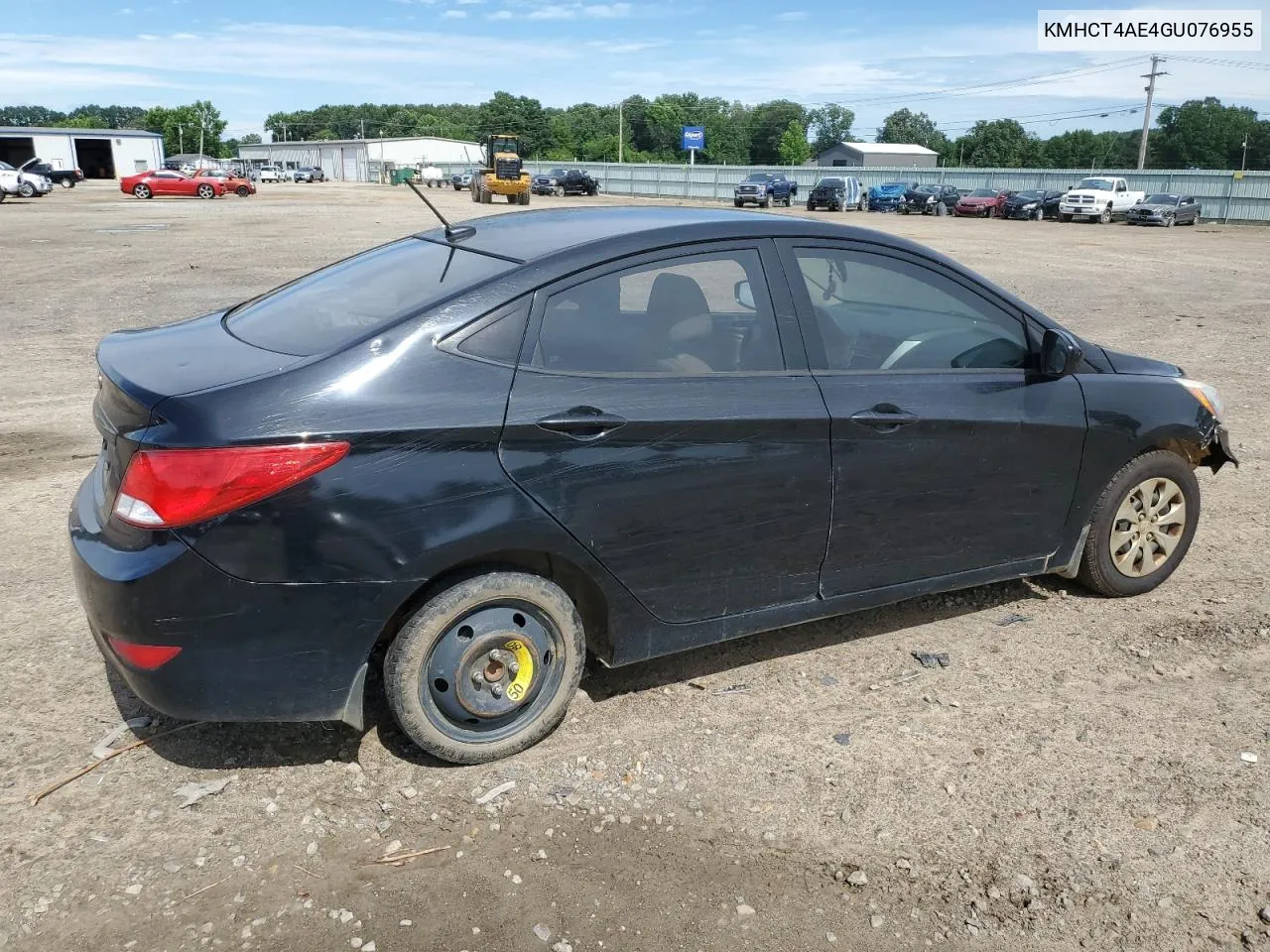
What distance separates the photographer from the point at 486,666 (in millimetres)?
3332

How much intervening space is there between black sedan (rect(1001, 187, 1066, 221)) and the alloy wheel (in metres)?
43.4

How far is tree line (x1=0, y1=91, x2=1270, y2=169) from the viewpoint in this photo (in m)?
100

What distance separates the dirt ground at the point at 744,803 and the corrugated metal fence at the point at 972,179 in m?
48.6

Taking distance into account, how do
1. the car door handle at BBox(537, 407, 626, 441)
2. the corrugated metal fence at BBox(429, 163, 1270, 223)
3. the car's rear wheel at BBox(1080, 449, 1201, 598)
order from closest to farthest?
the car door handle at BBox(537, 407, 626, 441)
the car's rear wheel at BBox(1080, 449, 1201, 598)
the corrugated metal fence at BBox(429, 163, 1270, 223)

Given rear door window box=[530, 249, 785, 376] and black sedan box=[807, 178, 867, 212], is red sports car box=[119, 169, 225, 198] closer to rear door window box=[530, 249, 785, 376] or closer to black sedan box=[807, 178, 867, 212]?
black sedan box=[807, 178, 867, 212]

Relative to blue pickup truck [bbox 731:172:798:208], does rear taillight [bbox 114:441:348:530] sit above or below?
below

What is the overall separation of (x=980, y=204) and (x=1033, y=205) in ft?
7.89

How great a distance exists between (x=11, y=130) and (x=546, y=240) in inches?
3817

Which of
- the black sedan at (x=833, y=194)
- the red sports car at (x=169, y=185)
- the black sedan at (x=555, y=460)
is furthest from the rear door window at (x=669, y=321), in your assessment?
the red sports car at (x=169, y=185)

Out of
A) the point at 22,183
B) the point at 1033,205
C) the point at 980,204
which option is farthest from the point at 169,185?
the point at 1033,205

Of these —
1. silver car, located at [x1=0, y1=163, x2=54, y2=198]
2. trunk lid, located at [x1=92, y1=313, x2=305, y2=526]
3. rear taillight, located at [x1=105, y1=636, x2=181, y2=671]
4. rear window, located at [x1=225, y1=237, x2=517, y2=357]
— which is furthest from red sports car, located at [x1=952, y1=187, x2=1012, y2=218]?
rear taillight, located at [x1=105, y1=636, x2=181, y2=671]

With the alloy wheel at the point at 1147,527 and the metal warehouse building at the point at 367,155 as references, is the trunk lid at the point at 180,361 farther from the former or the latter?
the metal warehouse building at the point at 367,155

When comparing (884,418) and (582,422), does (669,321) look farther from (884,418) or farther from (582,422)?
(884,418)

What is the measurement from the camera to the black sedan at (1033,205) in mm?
44312
